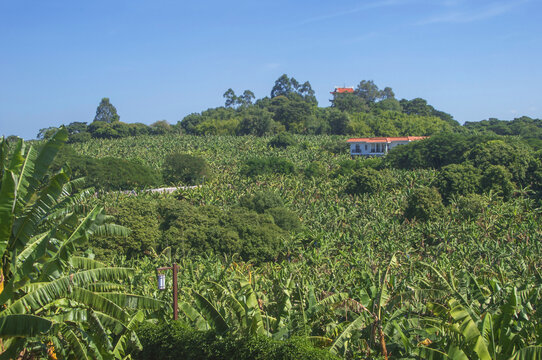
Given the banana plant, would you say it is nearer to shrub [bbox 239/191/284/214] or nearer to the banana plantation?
the banana plantation

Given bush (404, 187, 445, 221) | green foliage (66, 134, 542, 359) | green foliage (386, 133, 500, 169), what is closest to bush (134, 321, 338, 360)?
green foliage (66, 134, 542, 359)

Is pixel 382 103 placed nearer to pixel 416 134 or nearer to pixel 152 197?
pixel 416 134

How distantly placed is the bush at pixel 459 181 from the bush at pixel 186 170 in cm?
2705

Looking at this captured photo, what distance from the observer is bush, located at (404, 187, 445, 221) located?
4150 cm

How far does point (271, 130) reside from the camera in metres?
96.7

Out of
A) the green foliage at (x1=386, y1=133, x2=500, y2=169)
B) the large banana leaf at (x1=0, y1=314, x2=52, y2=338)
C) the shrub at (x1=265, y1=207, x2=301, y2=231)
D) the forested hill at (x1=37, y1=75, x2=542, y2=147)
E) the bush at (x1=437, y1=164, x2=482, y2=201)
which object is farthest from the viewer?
the forested hill at (x1=37, y1=75, x2=542, y2=147)

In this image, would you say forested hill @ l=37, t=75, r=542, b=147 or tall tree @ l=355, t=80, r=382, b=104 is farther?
tall tree @ l=355, t=80, r=382, b=104

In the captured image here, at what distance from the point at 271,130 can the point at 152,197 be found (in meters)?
47.9

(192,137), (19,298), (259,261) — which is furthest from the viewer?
(192,137)

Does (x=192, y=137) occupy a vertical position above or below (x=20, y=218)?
above

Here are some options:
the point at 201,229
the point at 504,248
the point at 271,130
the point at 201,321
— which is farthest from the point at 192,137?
the point at 201,321

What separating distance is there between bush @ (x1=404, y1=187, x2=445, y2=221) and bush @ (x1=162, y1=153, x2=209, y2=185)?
2720 centimetres

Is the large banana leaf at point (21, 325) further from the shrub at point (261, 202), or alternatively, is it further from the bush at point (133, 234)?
the shrub at point (261, 202)

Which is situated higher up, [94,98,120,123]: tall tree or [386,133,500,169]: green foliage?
[94,98,120,123]: tall tree
